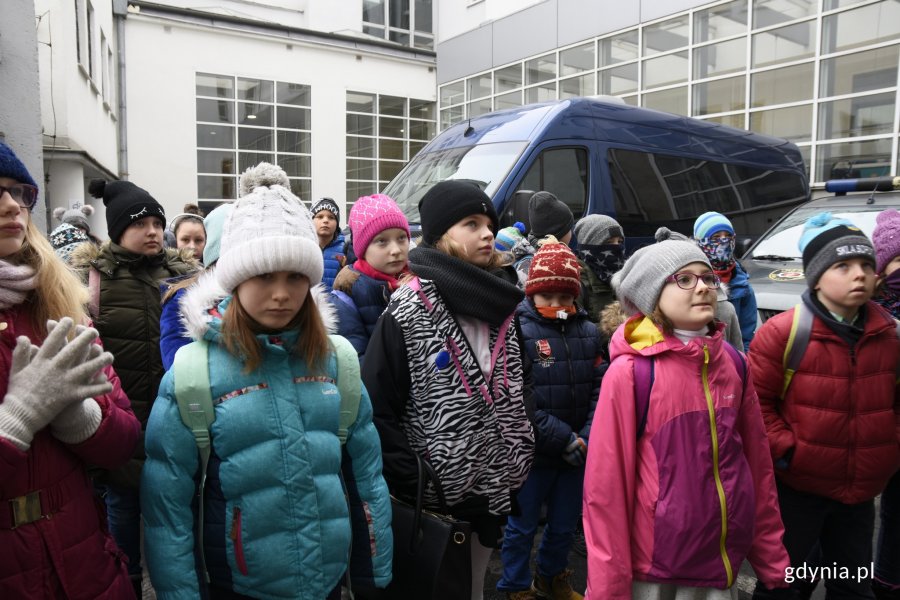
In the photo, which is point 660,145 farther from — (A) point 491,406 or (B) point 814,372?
(A) point 491,406

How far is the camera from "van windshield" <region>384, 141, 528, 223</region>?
23.2 ft

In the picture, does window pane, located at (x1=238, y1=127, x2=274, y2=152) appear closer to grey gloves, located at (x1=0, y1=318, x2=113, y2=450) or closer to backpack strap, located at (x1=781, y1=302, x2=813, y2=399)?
backpack strap, located at (x1=781, y1=302, x2=813, y2=399)

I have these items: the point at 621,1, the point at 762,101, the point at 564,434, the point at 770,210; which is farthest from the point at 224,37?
the point at 564,434

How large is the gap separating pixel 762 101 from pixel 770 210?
4918 millimetres

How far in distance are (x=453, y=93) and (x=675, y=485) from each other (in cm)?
2073

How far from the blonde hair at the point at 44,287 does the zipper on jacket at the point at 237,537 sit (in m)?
0.71

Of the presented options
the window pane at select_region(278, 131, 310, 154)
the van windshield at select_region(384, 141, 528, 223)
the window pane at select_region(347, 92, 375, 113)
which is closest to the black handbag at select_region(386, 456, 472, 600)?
the van windshield at select_region(384, 141, 528, 223)

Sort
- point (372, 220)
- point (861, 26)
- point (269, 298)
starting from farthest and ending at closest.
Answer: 1. point (861, 26)
2. point (372, 220)
3. point (269, 298)

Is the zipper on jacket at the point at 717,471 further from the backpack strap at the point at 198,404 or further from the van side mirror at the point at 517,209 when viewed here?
the van side mirror at the point at 517,209

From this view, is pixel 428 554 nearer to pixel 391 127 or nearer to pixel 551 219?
pixel 551 219

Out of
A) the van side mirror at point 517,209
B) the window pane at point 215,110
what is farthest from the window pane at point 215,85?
the van side mirror at point 517,209

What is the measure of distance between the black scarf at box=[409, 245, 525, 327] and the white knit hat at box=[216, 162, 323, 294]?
559 millimetres

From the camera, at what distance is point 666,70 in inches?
608

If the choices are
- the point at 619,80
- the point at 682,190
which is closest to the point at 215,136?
the point at 619,80
